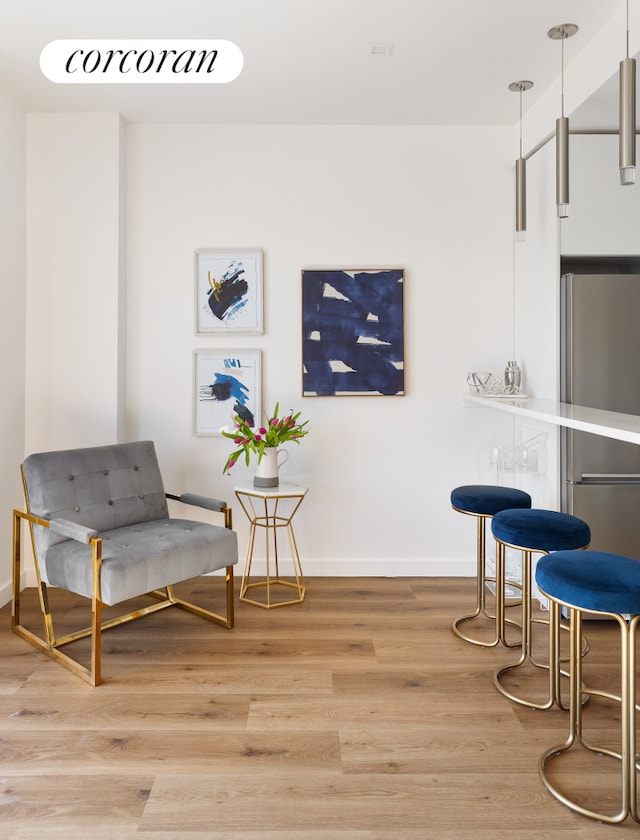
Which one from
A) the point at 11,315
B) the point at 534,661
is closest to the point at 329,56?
the point at 11,315

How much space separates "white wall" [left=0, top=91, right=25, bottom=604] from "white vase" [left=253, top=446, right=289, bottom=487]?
1361mm

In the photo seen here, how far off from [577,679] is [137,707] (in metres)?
1.59

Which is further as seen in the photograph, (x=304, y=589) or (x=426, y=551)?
(x=426, y=551)

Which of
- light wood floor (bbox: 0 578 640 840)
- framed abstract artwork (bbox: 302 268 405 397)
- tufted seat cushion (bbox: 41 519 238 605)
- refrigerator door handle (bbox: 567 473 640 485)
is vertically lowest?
light wood floor (bbox: 0 578 640 840)

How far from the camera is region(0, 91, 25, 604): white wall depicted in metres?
3.32

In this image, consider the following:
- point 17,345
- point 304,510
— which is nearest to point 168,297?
point 17,345

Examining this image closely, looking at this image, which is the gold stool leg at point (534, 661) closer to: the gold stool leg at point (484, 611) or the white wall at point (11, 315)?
the gold stool leg at point (484, 611)

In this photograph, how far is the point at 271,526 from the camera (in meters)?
3.40

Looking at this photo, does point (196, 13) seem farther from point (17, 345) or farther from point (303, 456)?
point (303, 456)

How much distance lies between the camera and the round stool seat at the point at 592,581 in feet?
5.40

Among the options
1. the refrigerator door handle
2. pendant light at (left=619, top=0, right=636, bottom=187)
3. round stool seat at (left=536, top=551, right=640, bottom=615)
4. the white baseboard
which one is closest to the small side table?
the white baseboard

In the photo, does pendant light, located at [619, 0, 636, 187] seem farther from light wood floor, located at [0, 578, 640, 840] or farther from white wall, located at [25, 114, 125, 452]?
white wall, located at [25, 114, 125, 452]

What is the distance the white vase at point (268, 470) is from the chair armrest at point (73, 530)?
104 cm

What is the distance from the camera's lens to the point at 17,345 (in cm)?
350
